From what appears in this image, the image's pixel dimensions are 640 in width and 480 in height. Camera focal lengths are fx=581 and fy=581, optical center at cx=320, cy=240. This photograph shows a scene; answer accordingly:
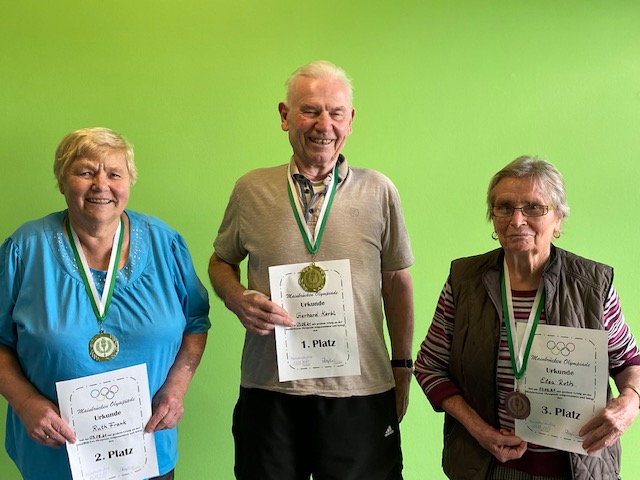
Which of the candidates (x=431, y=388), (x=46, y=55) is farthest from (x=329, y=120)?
(x=46, y=55)

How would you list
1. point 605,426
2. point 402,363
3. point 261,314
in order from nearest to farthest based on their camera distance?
point 605,426 < point 261,314 < point 402,363

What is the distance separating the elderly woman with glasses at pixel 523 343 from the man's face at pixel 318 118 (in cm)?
46

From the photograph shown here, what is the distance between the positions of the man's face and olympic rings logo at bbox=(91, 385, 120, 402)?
31.7 inches

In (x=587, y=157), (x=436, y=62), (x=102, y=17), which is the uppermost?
(x=102, y=17)

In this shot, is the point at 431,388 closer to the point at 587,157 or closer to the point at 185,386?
the point at 185,386

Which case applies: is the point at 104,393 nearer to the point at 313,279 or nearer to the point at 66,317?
the point at 66,317

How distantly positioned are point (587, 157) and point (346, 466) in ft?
5.26

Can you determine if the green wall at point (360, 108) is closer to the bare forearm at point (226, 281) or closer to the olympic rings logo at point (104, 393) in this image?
the bare forearm at point (226, 281)

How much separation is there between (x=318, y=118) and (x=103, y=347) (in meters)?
0.84

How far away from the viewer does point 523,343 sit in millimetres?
1456

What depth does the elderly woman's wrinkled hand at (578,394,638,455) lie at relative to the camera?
137cm

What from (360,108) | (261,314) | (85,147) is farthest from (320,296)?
(360,108)

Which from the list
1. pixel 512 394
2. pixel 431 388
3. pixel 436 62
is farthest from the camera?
pixel 436 62

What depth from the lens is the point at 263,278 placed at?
1.64 metres
